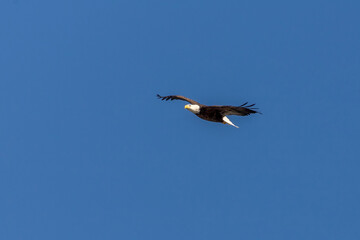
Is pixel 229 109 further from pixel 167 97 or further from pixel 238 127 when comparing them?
pixel 167 97

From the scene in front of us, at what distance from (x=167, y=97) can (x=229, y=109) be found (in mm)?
4335

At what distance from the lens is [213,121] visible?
2231cm

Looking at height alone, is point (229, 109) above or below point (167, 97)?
below

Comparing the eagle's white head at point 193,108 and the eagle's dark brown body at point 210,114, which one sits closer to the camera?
the eagle's dark brown body at point 210,114

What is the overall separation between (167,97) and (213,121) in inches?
116

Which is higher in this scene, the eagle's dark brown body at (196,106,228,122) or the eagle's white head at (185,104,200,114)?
the eagle's white head at (185,104,200,114)

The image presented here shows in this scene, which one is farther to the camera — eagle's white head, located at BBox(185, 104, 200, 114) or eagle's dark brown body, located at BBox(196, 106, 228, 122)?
eagle's white head, located at BBox(185, 104, 200, 114)

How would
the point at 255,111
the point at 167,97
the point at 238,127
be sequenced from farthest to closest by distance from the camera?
the point at 167,97, the point at 238,127, the point at 255,111

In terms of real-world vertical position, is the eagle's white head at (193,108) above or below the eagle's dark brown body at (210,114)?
above

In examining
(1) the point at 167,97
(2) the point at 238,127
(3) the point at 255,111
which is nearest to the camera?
(3) the point at 255,111

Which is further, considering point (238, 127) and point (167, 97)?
point (167, 97)

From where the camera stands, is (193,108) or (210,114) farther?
(193,108)

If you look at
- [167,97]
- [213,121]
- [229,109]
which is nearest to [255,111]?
[229,109]

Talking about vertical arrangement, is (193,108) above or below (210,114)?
above
